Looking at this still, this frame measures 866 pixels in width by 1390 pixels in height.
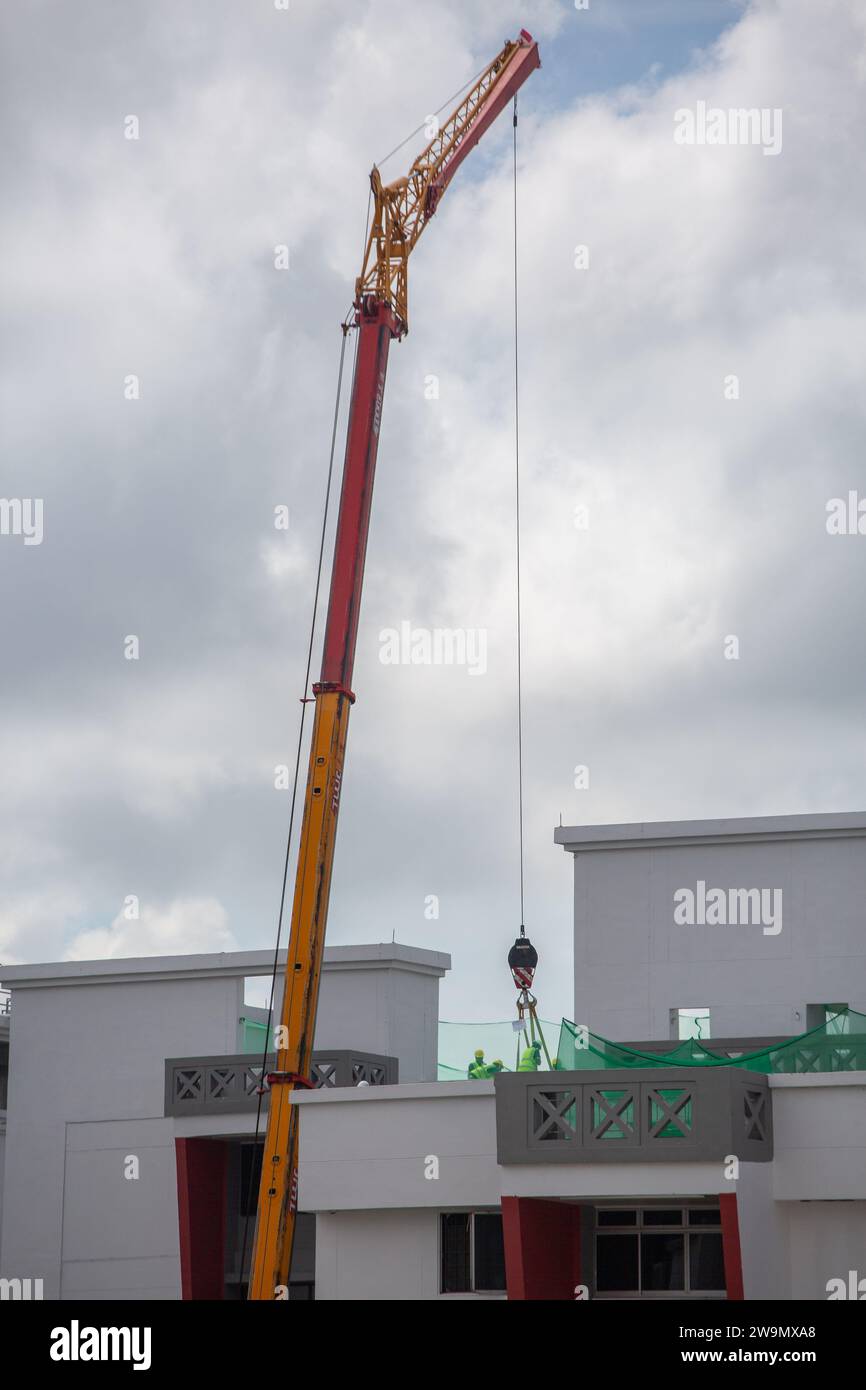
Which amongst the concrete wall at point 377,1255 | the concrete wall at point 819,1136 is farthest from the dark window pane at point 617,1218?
the concrete wall at point 819,1136

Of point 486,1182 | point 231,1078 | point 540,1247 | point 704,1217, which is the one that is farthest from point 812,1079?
point 231,1078

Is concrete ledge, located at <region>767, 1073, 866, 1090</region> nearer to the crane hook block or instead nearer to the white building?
the white building

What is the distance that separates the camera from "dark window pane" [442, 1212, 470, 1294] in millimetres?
30500

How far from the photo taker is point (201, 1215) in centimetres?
3822

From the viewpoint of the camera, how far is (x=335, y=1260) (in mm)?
31141

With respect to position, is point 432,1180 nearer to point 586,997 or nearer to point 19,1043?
point 586,997

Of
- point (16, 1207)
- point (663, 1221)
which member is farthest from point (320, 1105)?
point (16, 1207)

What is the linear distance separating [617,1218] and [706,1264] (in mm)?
1622

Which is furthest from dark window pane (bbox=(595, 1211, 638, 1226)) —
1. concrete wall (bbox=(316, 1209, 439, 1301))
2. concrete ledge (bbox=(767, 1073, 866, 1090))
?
concrete ledge (bbox=(767, 1073, 866, 1090))

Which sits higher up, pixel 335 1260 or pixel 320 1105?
pixel 320 1105

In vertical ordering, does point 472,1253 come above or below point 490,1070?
below

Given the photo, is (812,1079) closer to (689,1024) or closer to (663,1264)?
(663,1264)

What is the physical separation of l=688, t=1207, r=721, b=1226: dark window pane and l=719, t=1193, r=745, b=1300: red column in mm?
2630
